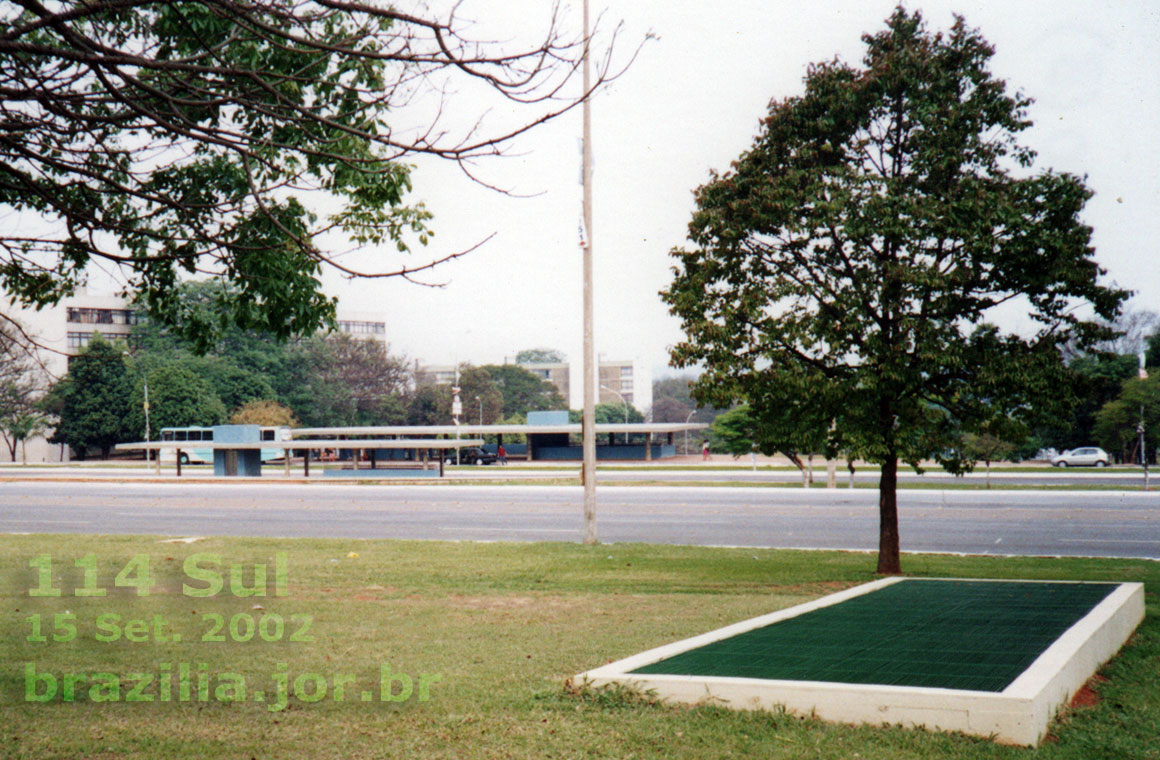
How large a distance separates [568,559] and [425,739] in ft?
32.3

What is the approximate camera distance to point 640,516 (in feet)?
80.6

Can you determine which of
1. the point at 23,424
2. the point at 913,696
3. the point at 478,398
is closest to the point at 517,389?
the point at 478,398

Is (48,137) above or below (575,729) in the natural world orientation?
above

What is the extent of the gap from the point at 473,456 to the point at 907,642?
5856 cm

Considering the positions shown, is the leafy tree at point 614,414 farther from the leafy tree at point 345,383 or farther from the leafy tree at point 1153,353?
the leafy tree at point 1153,353

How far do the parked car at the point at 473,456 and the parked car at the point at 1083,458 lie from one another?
33620 millimetres

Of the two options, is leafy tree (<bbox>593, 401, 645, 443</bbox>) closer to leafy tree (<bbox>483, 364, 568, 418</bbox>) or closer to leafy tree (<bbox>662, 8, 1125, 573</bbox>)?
leafy tree (<bbox>483, 364, 568, 418</bbox>)

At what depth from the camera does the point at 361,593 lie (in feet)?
37.3

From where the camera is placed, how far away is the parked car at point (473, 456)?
62844mm

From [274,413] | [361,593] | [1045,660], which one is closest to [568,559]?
[361,593]

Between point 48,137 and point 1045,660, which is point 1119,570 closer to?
point 1045,660

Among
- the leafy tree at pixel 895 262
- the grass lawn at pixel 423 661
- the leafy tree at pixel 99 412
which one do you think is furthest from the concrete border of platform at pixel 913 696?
the leafy tree at pixel 99 412

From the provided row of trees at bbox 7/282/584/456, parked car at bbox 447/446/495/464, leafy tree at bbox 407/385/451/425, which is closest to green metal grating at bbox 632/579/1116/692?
parked car at bbox 447/446/495/464

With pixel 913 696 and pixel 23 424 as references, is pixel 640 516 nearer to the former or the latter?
pixel 913 696
